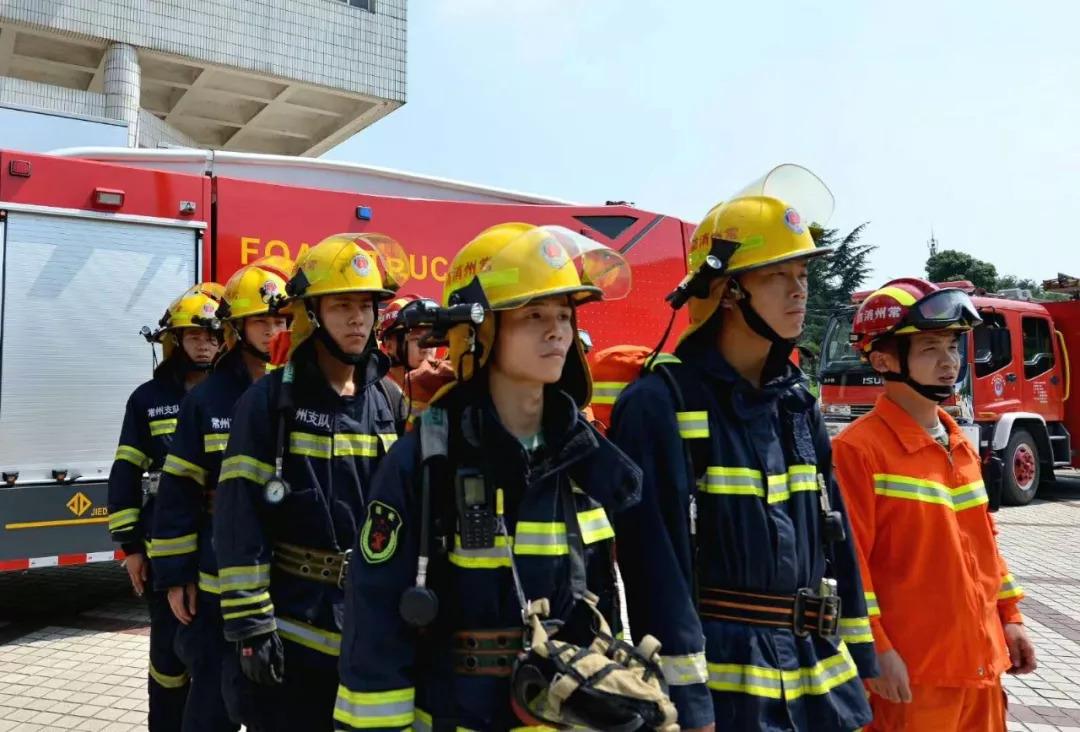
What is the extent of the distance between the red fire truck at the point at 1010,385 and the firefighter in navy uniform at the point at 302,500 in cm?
881

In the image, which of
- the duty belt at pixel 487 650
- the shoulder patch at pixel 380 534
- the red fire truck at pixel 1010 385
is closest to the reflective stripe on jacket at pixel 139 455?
the shoulder patch at pixel 380 534

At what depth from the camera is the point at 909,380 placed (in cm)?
283

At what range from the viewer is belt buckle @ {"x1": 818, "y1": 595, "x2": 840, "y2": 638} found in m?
2.09

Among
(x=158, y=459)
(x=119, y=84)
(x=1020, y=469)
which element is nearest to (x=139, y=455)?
(x=158, y=459)

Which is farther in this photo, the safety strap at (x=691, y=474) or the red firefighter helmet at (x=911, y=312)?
the red firefighter helmet at (x=911, y=312)

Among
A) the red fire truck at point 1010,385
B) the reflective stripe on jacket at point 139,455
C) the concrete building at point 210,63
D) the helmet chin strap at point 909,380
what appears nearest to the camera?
the helmet chin strap at point 909,380

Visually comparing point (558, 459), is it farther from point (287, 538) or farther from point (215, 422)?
point (215, 422)

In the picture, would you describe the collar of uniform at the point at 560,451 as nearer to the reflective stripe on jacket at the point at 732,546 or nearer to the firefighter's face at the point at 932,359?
the reflective stripe on jacket at the point at 732,546

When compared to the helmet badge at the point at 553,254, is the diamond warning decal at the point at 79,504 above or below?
below

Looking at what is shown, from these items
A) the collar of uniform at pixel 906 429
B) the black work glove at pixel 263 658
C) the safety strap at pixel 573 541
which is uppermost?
the collar of uniform at pixel 906 429

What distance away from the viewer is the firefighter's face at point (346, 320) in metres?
2.94

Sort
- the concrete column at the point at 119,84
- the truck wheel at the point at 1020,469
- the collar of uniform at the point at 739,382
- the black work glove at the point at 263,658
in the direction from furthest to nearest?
the concrete column at the point at 119,84, the truck wheel at the point at 1020,469, the black work glove at the point at 263,658, the collar of uniform at the point at 739,382

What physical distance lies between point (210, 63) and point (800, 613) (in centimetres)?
1671

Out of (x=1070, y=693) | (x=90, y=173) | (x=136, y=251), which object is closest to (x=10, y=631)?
(x=136, y=251)
